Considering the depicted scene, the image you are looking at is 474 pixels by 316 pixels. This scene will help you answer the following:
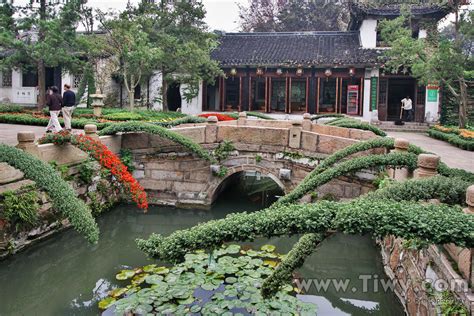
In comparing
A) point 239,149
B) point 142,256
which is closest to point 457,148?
point 239,149

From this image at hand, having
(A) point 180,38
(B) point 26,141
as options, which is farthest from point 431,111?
(B) point 26,141

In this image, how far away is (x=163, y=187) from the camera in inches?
359

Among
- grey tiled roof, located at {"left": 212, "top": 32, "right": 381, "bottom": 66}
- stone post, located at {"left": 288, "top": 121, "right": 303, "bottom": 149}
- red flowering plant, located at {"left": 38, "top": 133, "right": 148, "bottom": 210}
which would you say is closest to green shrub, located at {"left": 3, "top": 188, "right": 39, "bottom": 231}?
red flowering plant, located at {"left": 38, "top": 133, "right": 148, "bottom": 210}

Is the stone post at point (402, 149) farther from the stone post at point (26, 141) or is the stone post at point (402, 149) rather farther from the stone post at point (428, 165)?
the stone post at point (26, 141)

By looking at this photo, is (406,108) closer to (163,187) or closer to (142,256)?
(163,187)

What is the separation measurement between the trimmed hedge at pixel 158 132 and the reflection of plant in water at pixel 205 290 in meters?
2.72

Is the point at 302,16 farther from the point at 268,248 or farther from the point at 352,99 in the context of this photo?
the point at 268,248

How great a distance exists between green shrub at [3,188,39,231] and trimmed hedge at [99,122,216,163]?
7.74 feet

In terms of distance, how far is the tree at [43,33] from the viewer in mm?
15773

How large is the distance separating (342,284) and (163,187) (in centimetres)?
463

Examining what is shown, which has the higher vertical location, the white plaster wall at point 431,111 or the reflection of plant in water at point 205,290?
the white plaster wall at point 431,111

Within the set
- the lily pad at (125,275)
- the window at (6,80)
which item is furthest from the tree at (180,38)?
the lily pad at (125,275)

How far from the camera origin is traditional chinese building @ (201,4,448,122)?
60.1ft

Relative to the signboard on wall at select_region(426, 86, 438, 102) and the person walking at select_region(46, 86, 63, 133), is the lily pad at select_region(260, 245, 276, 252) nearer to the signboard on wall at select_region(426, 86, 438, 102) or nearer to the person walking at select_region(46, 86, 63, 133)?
the person walking at select_region(46, 86, 63, 133)
